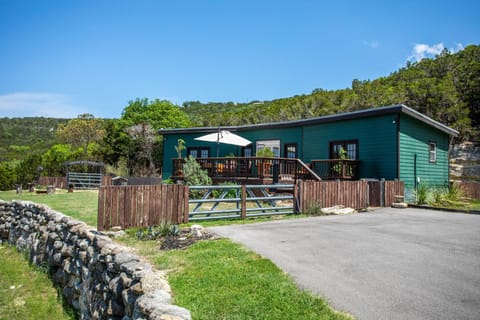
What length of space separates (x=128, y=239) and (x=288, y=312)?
4.16 m

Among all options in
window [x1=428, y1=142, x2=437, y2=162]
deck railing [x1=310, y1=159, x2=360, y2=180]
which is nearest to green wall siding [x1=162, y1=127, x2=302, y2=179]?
deck railing [x1=310, y1=159, x2=360, y2=180]

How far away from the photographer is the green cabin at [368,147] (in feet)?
45.6

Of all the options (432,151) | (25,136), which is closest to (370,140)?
(432,151)

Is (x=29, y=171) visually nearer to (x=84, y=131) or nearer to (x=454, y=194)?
(x=84, y=131)

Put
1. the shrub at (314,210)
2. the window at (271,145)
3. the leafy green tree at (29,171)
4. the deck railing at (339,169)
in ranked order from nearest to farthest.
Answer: the shrub at (314,210)
the deck railing at (339,169)
the window at (271,145)
the leafy green tree at (29,171)

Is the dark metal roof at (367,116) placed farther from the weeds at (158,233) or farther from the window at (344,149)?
the weeds at (158,233)

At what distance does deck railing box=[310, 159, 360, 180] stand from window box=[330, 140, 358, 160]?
468mm

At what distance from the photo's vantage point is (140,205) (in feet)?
23.4

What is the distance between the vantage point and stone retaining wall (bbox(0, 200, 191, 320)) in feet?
10.3

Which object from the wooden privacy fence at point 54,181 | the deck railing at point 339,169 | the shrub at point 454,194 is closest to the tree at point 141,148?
the wooden privacy fence at point 54,181

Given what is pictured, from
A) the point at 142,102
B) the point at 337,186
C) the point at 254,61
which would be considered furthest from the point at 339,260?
the point at 142,102

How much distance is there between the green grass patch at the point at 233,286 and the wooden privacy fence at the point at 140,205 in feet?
5.86

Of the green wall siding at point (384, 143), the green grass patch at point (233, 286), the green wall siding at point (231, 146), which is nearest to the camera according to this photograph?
the green grass patch at point (233, 286)

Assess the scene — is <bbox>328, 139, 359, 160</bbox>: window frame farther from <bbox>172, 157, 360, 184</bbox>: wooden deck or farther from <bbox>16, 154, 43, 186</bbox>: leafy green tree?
<bbox>16, 154, 43, 186</bbox>: leafy green tree
